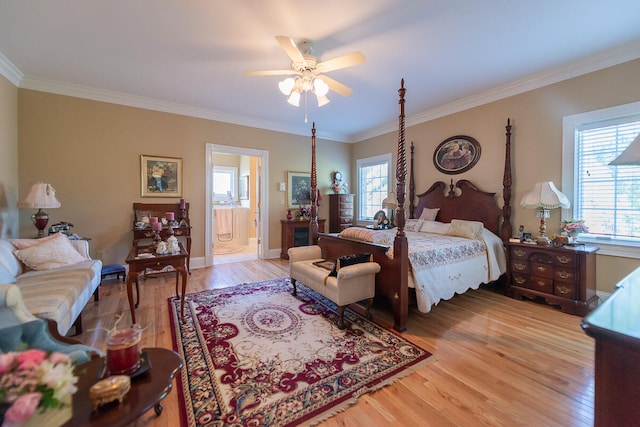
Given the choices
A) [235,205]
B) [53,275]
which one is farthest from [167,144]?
[235,205]

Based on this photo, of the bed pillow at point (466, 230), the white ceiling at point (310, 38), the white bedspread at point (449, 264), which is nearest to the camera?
the white ceiling at point (310, 38)

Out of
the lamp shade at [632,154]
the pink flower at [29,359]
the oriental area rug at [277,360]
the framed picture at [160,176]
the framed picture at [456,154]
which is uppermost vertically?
the framed picture at [456,154]

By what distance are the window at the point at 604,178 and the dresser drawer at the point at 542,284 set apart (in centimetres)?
71

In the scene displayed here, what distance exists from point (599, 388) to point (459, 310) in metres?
2.28

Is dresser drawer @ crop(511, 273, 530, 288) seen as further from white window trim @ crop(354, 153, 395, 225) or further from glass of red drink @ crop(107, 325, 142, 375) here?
glass of red drink @ crop(107, 325, 142, 375)

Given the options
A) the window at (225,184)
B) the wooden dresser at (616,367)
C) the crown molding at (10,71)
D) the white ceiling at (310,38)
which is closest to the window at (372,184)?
the white ceiling at (310,38)

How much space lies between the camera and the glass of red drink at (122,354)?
105 centimetres

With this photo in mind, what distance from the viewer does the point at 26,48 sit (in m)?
2.75

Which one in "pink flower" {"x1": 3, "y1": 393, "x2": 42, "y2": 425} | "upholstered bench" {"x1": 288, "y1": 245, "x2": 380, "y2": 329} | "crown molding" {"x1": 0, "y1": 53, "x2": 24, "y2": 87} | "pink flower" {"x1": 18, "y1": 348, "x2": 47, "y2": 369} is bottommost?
"upholstered bench" {"x1": 288, "y1": 245, "x2": 380, "y2": 329}

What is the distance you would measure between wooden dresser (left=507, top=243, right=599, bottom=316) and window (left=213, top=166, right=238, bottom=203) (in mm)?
6645

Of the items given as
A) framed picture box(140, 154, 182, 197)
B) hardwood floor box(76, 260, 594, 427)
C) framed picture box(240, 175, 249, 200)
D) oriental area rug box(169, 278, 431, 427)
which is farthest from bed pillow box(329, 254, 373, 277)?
framed picture box(240, 175, 249, 200)

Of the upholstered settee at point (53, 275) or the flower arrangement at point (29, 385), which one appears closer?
the flower arrangement at point (29, 385)

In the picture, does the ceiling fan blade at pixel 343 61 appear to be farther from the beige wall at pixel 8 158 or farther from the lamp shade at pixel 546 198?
the beige wall at pixel 8 158

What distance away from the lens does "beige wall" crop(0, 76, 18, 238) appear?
308cm
